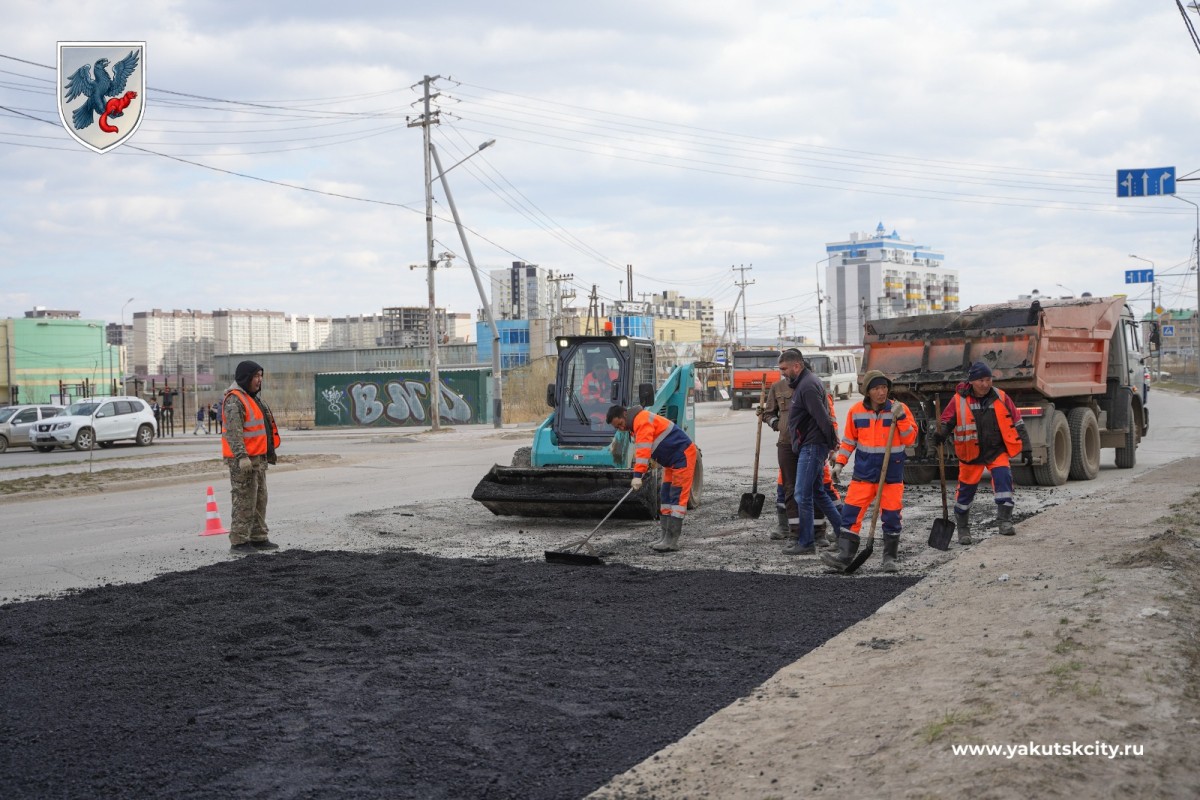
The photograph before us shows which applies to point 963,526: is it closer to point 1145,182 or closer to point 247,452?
point 247,452

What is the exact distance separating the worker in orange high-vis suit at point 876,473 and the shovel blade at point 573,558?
2.02 m

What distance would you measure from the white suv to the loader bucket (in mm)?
22916

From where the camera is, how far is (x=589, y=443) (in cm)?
1318

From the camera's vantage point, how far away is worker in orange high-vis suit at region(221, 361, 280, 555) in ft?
34.9

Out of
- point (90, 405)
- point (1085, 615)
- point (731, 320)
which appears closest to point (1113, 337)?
point (1085, 615)

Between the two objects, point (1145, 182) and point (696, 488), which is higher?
point (1145, 182)

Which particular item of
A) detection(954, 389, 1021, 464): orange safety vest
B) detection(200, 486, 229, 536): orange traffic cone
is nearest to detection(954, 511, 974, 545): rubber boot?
detection(954, 389, 1021, 464): orange safety vest

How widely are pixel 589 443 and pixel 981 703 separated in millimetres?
8564

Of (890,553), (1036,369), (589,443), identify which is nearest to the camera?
(890,553)

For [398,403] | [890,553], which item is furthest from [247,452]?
[398,403]

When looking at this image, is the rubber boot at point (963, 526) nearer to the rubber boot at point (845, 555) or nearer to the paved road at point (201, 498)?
the rubber boot at point (845, 555)

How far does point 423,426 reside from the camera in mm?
47656

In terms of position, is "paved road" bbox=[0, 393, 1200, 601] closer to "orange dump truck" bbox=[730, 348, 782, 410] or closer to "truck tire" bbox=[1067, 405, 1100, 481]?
"truck tire" bbox=[1067, 405, 1100, 481]

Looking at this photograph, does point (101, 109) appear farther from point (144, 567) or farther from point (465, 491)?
point (144, 567)
